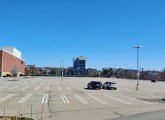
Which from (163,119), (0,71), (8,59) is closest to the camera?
(163,119)

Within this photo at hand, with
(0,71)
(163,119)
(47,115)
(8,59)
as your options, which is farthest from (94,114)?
(8,59)

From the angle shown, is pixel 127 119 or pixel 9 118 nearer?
pixel 9 118

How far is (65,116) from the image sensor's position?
938 inches

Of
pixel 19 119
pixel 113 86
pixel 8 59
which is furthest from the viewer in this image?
pixel 8 59

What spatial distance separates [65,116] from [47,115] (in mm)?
1121

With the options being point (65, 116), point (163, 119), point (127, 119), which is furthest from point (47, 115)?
point (163, 119)

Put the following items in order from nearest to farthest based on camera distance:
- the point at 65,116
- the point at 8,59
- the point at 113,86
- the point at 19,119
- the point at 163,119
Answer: the point at 19,119
the point at 163,119
the point at 65,116
the point at 113,86
the point at 8,59

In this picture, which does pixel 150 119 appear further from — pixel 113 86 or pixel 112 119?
pixel 113 86

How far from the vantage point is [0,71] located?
157 meters

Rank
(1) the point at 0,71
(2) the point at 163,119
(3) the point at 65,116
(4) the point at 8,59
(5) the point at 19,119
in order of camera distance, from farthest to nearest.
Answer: (4) the point at 8,59 → (1) the point at 0,71 → (3) the point at 65,116 → (2) the point at 163,119 → (5) the point at 19,119

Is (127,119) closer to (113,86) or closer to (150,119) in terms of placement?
(150,119)

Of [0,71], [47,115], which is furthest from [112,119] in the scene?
[0,71]

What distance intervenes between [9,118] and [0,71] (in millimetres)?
140046

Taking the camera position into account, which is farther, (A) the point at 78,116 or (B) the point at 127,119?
(A) the point at 78,116
